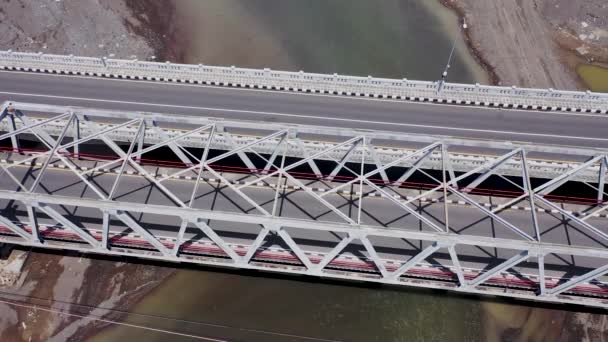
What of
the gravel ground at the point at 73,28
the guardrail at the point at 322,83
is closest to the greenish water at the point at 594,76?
the guardrail at the point at 322,83

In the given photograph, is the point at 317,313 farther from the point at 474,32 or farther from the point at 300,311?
the point at 474,32

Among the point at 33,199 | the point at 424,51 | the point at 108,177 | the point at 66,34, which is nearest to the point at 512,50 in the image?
the point at 424,51

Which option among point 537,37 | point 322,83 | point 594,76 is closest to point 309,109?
point 322,83

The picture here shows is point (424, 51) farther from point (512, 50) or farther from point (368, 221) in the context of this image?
point (368, 221)

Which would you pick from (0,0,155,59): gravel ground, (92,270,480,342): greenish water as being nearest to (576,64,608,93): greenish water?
(92,270,480,342): greenish water

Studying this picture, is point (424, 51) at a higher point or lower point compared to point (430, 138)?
higher

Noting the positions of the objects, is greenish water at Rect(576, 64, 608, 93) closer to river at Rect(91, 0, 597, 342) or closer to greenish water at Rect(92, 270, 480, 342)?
river at Rect(91, 0, 597, 342)

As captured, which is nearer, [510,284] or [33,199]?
[33,199]
